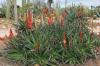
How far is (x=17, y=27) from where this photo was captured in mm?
9719

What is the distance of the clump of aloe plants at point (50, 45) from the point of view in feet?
28.4

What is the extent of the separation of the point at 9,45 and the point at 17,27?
0.76 meters

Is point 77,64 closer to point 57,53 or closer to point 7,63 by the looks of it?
point 57,53

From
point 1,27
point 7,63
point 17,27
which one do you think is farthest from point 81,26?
point 1,27

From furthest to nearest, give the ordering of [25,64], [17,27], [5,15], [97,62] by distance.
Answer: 1. [5,15]
2. [17,27]
3. [97,62]
4. [25,64]

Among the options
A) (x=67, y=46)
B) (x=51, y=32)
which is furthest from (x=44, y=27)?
(x=67, y=46)

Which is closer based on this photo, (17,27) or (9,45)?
A: (9,45)

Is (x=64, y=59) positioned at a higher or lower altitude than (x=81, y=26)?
lower

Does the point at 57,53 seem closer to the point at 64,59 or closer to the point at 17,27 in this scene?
the point at 64,59

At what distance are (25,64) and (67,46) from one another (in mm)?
1156

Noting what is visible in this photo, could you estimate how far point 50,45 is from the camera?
883 centimetres

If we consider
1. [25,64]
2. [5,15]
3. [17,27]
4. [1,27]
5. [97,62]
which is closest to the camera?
[25,64]

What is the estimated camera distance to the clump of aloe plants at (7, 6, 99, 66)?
340 inches

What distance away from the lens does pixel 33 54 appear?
28.3 ft
